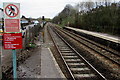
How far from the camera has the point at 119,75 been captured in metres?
5.89

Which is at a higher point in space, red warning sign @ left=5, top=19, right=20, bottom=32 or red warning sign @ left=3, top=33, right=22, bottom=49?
red warning sign @ left=5, top=19, right=20, bottom=32

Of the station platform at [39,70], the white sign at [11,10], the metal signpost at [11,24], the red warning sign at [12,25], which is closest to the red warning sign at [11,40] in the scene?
the metal signpost at [11,24]

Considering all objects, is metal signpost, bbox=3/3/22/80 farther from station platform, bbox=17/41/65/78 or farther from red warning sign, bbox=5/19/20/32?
station platform, bbox=17/41/65/78

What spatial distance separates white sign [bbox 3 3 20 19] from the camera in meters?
3.61

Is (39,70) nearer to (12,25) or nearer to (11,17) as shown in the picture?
(12,25)

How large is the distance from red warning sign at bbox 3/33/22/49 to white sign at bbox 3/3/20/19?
1.76 ft

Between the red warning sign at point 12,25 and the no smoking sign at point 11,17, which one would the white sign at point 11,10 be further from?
the red warning sign at point 12,25

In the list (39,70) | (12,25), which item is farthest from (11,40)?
(39,70)

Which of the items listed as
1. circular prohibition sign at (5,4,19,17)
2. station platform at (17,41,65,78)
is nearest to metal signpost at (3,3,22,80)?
circular prohibition sign at (5,4,19,17)

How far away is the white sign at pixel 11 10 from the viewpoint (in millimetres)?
3613

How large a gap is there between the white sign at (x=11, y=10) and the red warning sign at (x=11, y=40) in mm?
535

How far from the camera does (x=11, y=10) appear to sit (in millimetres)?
3641

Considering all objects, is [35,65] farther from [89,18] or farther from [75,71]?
[89,18]

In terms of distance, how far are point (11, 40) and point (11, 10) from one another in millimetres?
893
